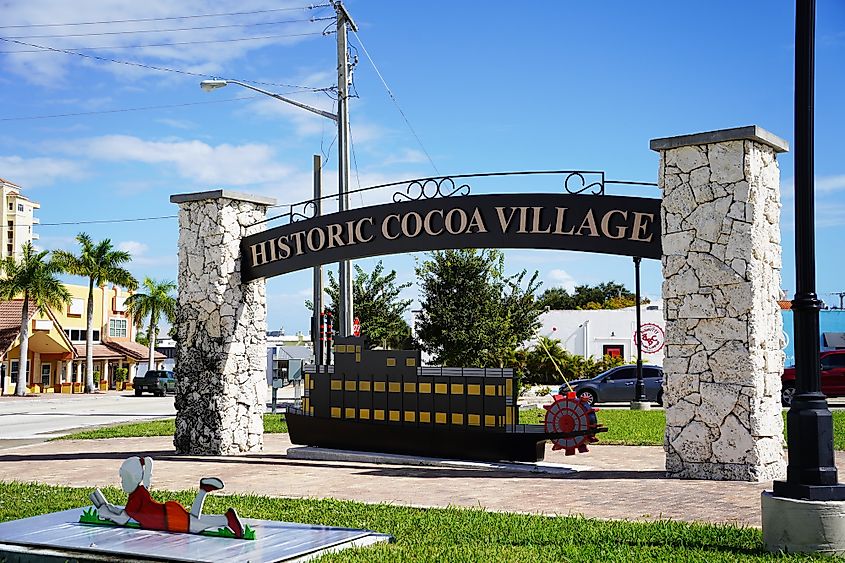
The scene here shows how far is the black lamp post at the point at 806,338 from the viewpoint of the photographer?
703 centimetres

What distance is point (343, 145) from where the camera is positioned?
2203 cm

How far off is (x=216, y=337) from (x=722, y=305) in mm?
8345

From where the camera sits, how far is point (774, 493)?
721 centimetres

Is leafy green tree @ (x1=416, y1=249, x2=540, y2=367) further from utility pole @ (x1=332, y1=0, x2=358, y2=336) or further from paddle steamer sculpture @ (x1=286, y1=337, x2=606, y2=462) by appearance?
paddle steamer sculpture @ (x1=286, y1=337, x2=606, y2=462)

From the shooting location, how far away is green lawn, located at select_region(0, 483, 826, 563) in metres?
7.03

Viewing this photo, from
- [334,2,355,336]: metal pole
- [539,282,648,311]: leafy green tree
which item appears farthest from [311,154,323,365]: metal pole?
[539,282,648,311]: leafy green tree

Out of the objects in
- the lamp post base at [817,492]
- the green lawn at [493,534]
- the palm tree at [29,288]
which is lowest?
the green lawn at [493,534]

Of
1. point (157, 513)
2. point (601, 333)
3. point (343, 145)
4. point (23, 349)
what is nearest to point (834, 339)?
point (601, 333)

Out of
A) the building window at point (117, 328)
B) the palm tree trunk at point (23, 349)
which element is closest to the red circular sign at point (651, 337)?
the palm tree trunk at point (23, 349)

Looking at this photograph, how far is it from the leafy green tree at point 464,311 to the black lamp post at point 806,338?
85.3ft

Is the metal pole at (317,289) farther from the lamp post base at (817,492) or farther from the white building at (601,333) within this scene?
the white building at (601,333)

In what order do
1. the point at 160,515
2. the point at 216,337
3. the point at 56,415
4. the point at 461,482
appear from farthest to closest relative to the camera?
the point at 56,415 → the point at 216,337 → the point at 461,482 → the point at 160,515

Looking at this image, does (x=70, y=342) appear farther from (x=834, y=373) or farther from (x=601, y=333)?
(x=834, y=373)

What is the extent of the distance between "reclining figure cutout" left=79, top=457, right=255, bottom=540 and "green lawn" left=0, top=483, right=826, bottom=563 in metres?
0.87
